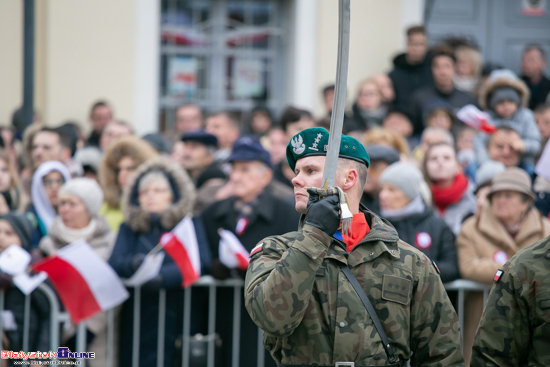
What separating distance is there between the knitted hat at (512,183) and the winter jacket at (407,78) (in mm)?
3987

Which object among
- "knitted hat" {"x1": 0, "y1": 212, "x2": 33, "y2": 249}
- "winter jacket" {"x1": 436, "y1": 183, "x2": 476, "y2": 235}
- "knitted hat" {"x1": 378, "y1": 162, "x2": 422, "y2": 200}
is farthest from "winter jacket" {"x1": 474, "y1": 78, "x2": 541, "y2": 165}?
"knitted hat" {"x1": 0, "y1": 212, "x2": 33, "y2": 249}

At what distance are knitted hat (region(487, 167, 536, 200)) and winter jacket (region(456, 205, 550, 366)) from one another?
0.50 ft

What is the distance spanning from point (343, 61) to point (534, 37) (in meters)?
9.63

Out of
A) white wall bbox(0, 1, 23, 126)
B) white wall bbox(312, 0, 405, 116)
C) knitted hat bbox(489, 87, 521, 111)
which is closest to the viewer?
knitted hat bbox(489, 87, 521, 111)

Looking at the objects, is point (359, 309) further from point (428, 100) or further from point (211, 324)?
point (428, 100)

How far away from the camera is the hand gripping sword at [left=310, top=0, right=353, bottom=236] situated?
2.66m

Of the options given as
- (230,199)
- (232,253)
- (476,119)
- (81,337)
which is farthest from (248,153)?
(476,119)

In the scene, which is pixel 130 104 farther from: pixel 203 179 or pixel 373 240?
pixel 373 240

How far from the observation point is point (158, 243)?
5.25 meters

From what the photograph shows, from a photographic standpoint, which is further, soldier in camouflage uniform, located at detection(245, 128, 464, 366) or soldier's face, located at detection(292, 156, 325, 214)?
soldier's face, located at detection(292, 156, 325, 214)

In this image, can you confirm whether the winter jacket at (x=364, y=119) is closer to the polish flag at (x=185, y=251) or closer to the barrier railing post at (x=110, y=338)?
the polish flag at (x=185, y=251)

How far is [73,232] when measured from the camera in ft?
17.5

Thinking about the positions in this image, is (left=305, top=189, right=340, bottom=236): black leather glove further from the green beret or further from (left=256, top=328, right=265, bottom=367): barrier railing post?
(left=256, top=328, right=265, bottom=367): barrier railing post

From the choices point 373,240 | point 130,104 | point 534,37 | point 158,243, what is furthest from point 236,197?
point 534,37
